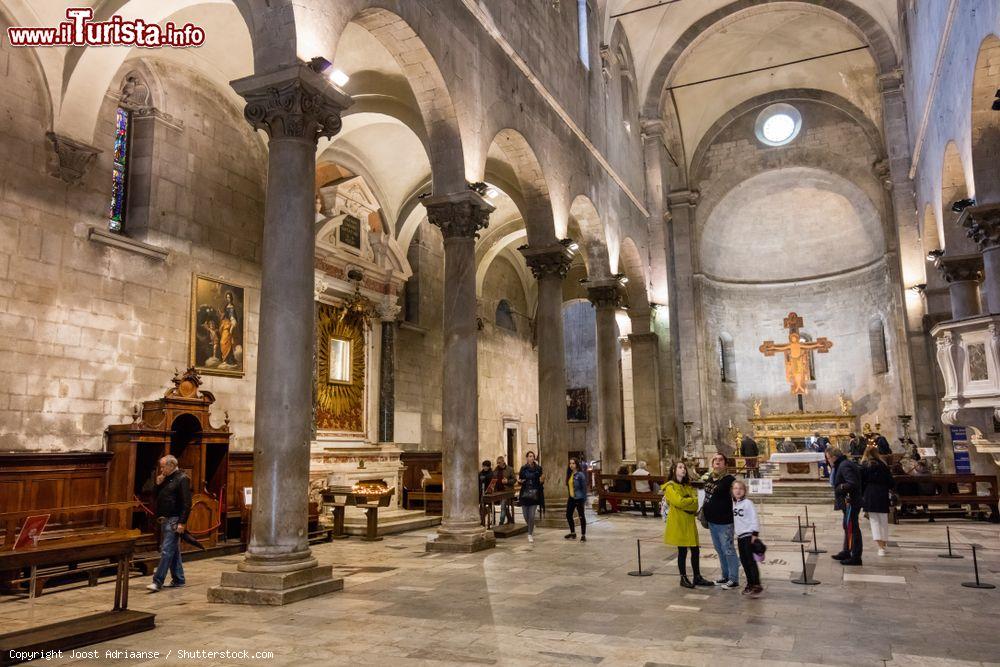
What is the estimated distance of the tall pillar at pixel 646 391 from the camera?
1999cm

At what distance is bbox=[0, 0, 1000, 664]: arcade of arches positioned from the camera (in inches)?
275

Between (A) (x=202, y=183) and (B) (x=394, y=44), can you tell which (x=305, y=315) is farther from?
(A) (x=202, y=183)

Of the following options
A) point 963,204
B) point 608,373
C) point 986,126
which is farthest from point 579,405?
point 986,126

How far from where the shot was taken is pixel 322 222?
47.5 feet

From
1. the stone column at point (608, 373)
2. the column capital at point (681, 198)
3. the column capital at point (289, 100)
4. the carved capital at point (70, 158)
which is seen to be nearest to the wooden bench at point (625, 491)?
the stone column at point (608, 373)

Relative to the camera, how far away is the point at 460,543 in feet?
32.1

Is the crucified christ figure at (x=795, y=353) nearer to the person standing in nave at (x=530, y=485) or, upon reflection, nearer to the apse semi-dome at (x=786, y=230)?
the apse semi-dome at (x=786, y=230)

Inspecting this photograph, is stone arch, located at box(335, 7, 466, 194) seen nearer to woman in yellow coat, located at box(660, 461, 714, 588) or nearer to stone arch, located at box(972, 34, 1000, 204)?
woman in yellow coat, located at box(660, 461, 714, 588)

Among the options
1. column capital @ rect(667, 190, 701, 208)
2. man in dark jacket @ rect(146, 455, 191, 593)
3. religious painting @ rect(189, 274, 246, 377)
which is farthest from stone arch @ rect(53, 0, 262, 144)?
column capital @ rect(667, 190, 701, 208)

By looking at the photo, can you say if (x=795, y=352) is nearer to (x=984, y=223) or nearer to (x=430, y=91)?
(x=984, y=223)

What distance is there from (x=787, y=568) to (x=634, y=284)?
43.6ft

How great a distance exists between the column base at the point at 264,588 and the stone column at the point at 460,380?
138 inches

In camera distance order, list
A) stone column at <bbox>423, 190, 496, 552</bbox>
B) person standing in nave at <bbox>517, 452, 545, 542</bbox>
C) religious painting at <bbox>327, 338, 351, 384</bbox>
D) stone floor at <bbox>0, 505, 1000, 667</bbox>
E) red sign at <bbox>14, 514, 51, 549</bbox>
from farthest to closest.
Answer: religious painting at <bbox>327, 338, 351, 384</bbox> < person standing in nave at <bbox>517, 452, 545, 542</bbox> < stone column at <bbox>423, 190, 496, 552</bbox> < red sign at <bbox>14, 514, 51, 549</bbox> < stone floor at <bbox>0, 505, 1000, 667</bbox>

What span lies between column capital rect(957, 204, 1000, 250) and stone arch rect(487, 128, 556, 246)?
705cm
